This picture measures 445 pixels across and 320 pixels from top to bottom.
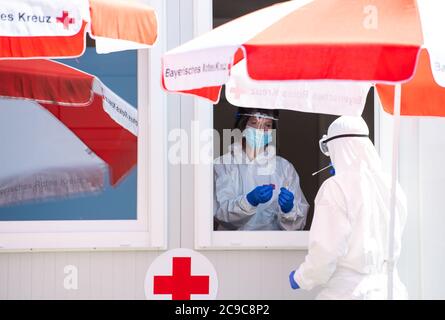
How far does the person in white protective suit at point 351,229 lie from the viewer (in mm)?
4016

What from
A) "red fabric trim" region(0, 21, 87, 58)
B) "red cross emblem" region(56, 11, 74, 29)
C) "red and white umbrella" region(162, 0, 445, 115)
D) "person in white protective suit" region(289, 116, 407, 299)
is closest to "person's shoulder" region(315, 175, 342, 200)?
"person in white protective suit" region(289, 116, 407, 299)

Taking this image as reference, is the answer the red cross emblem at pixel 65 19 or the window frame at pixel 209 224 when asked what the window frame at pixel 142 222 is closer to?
the window frame at pixel 209 224

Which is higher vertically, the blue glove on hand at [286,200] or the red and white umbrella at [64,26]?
the red and white umbrella at [64,26]

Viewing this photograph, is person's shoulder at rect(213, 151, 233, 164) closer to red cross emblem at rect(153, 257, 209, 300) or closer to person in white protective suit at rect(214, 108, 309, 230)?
person in white protective suit at rect(214, 108, 309, 230)

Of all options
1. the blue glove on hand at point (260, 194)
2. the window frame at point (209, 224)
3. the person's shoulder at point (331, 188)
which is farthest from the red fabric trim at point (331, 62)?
the window frame at point (209, 224)

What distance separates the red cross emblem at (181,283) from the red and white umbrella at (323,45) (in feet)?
5.65

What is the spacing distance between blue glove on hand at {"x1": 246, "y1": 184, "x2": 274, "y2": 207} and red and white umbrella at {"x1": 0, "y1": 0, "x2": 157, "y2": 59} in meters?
1.30

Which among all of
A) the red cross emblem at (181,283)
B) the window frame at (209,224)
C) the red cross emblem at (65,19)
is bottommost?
the red cross emblem at (181,283)

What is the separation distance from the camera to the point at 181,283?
512 centimetres

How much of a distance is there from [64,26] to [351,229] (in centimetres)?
172

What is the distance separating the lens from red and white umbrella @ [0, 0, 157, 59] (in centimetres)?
366

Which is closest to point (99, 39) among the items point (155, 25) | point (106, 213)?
point (155, 25)
